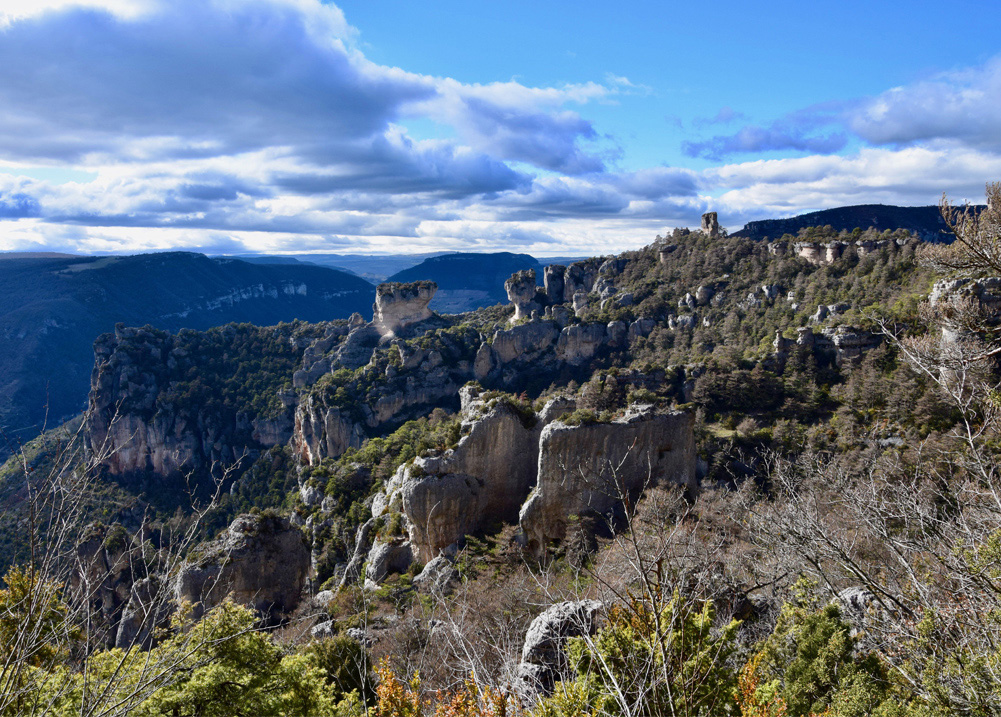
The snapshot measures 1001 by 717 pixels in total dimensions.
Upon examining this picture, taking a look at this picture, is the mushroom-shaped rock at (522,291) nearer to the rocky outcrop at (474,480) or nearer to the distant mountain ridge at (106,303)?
the rocky outcrop at (474,480)

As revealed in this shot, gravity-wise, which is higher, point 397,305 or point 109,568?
point 397,305

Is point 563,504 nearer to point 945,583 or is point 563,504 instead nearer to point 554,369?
point 945,583

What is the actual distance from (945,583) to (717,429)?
17.8 metres

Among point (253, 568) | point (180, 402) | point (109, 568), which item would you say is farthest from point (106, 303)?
point (253, 568)

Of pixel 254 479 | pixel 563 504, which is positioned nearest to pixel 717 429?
pixel 563 504

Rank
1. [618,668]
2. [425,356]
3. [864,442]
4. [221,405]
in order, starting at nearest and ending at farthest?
[618,668] < [864,442] < [425,356] < [221,405]

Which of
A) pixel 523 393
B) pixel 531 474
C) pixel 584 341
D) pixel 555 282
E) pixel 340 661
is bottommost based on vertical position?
pixel 340 661

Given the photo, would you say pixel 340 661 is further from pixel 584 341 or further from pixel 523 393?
pixel 584 341

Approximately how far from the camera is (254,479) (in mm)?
44969

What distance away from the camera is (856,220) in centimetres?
6844

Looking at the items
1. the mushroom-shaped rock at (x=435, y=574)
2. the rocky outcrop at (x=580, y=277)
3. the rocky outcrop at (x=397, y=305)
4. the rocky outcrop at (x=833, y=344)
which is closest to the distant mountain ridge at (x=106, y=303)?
the rocky outcrop at (x=397, y=305)

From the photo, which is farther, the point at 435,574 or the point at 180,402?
the point at 180,402

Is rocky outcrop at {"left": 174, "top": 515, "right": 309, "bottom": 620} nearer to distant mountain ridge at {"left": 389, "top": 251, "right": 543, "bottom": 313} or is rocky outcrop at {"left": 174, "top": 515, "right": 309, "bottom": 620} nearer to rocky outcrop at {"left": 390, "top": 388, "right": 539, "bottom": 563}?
rocky outcrop at {"left": 390, "top": 388, "right": 539, "bottom": 563}

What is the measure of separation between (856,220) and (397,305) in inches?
2138
